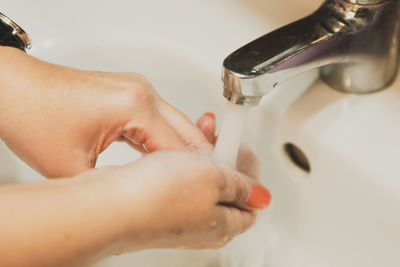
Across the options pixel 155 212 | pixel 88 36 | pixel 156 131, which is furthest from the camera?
pixel 88 36

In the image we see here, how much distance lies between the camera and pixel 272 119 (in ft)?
1.33

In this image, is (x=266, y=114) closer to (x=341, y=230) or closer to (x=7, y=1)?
(x=341, y=230)

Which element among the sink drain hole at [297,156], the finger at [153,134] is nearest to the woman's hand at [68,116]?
the finger at [153,134]

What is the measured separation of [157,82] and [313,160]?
0.20 meters

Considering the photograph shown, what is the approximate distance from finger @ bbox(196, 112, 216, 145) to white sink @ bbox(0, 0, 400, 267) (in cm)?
2

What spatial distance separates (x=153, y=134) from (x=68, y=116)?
7cm

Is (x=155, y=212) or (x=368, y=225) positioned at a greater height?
(x=155, y=212)

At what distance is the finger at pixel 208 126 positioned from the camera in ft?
1.47

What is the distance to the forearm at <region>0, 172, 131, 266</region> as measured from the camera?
9.3 inches

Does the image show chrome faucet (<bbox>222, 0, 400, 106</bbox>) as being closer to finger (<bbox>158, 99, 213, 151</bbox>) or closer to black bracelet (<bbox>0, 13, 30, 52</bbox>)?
finger (<bbox>158, 99, 213, 151</bbox>)

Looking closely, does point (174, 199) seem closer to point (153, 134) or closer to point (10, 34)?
point (153, 134)

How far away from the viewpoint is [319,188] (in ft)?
1.37

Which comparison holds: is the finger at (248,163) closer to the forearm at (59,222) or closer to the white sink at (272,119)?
the white sink at (272,119)

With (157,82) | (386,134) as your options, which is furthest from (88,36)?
(386,134)
